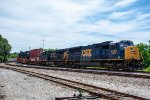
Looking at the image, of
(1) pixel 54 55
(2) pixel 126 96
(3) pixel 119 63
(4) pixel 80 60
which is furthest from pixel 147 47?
(2) pixel 126 96

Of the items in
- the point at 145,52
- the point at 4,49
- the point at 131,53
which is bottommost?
the point at 131,53

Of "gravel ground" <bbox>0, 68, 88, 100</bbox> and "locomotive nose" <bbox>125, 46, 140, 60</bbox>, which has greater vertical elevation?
"locomotive nose" <bbox>125, 46, 140, 60</bbox>

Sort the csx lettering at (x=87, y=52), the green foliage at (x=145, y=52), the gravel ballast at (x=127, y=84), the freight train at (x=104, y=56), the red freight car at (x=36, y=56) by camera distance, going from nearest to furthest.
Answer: the gravel ballast at (x=127, y=84) → the freight train at (x=104, y=56) → the csx lettering at (x=87, y=52) → the red freight car at (x=36, y=56) → the green foliage at (x=145, y=52)

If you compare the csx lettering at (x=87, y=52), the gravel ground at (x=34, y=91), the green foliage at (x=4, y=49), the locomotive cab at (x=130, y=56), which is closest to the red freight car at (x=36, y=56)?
the csx lettering at (x=87, y=52)

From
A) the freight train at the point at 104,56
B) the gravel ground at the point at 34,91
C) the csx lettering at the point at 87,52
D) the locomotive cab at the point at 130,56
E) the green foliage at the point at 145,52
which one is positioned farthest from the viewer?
the green foliage at the point at 145,52

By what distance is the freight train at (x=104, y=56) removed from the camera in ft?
90.0

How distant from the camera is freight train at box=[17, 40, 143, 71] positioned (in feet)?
90.0

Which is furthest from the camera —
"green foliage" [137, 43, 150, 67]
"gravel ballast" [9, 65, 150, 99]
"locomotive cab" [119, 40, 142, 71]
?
"green foliage" [137, 43, 150, 67]

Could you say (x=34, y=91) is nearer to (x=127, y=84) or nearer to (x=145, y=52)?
(x=127, y=84)

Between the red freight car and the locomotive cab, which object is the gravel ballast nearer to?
the locomotive cab

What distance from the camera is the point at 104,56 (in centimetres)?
3077

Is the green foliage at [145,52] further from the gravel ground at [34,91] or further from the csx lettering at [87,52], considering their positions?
the gravel ground at [34,91]

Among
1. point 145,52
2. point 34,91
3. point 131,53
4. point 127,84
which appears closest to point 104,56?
point 131,53

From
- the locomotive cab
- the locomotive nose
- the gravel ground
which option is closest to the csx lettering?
the locomotive cab
